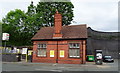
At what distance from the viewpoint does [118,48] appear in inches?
1763

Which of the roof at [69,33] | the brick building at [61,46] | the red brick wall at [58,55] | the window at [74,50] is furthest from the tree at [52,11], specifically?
the window at [74,50]

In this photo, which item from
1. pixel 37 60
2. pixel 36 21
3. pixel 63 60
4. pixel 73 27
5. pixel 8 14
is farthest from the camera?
pixel 8 14

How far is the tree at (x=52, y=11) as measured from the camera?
44.1 meters

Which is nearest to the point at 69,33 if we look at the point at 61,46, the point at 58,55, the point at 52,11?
the point at 61,46

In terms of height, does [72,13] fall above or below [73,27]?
above

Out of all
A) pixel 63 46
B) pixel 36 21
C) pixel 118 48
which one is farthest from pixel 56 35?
pixel 118 48

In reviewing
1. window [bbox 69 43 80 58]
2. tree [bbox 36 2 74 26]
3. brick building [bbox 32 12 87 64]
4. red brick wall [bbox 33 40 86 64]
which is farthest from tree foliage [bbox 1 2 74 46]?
window [bbox 69 43 80 58]

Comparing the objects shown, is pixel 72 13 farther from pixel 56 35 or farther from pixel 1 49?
pixel 1 49

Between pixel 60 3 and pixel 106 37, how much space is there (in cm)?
1620

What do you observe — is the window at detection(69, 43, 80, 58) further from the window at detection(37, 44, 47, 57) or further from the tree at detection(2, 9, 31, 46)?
the tree at detection(2, 9, 31, 46)

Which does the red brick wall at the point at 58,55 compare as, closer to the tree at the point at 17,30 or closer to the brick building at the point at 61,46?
the brick building at the point at 61,46

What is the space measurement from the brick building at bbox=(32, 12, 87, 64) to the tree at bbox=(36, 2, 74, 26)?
16.3 m

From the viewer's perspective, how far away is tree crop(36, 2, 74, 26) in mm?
44062

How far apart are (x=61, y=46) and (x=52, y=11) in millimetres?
20561
